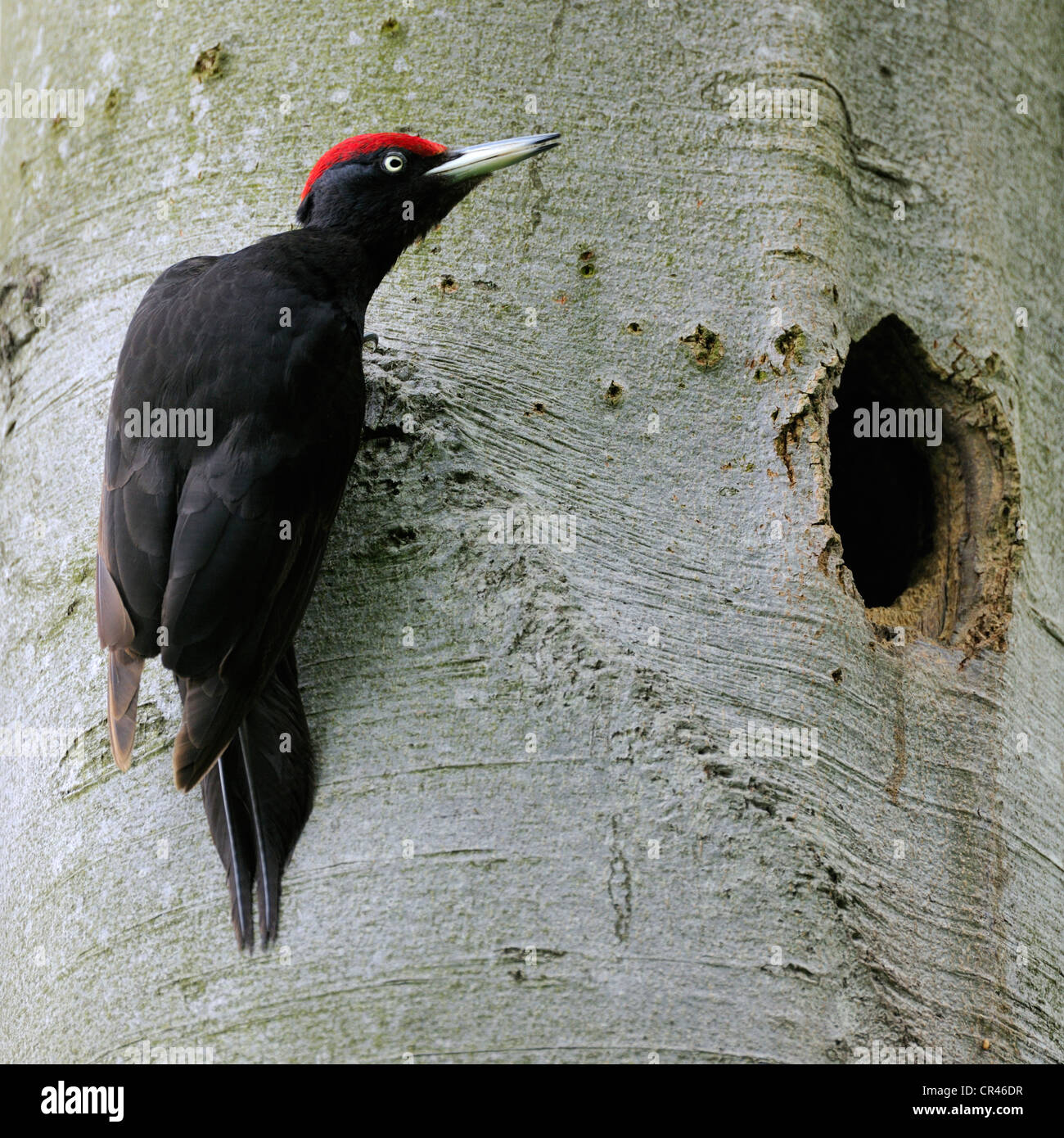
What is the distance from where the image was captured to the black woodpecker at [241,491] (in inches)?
79.7

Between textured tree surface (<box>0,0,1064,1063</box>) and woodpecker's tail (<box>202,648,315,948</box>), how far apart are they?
3 cm

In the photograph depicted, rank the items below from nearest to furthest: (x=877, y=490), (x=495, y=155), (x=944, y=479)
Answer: (x=495, y=155), (x=944, y=479), (x=877, y=490)

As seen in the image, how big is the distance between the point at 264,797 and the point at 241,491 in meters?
0.49

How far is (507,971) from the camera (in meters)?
1.83

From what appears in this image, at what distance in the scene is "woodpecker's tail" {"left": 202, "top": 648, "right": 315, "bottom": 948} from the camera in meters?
1.93

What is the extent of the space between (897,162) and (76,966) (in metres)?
2.13

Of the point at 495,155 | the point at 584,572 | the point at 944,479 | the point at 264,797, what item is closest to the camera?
the point at 264,797

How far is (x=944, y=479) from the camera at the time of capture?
8.98 ft

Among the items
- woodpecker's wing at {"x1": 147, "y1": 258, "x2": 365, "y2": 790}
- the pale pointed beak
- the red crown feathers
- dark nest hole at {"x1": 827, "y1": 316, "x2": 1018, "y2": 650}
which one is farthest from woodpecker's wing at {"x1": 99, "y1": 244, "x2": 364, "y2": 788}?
dark nest hole at {"x1": 827, "y1": 316, "x2": 1018, "y2": 650}

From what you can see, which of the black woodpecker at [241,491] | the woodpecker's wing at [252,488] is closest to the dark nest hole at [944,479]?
the black woodpecker at [241,491]

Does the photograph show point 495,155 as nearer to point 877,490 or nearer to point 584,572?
point 584,572

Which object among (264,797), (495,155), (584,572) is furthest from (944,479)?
(264,797)
